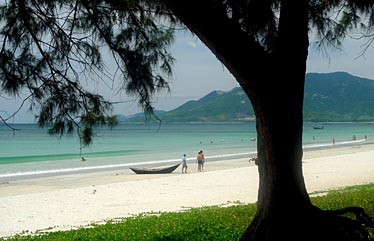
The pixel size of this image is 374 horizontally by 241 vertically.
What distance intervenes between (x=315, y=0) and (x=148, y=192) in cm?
1371

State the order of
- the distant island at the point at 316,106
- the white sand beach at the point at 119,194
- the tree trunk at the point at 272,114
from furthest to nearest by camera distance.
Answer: the distant island at the point at 316,106, the white sand beach at the point at 119,194, the tree trunk at the point at 272,114

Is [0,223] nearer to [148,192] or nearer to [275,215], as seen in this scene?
[148,192]

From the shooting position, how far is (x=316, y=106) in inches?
6324

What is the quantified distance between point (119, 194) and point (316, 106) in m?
149

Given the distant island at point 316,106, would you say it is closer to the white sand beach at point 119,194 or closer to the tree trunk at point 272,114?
the white sand beach at point 119,194

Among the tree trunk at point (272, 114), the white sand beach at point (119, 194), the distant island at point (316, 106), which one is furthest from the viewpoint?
the distant island at point (316, 106)

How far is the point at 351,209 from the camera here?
381 centimetres

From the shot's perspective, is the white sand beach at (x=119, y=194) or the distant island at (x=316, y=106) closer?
the white sand beach at (x=119, y=194)

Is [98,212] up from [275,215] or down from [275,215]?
down

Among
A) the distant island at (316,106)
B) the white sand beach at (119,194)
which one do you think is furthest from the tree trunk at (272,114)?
the distant island at (316,106)

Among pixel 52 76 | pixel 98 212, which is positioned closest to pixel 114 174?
pixel 98 212

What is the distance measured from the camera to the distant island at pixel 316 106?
6132 inches

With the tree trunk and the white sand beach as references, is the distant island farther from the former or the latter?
the tree trunk

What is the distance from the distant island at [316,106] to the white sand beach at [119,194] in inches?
4998
